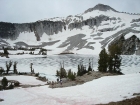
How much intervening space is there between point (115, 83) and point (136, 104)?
12.8 meters

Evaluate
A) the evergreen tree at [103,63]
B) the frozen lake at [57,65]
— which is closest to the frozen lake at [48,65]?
the frozen lake at [57,65]

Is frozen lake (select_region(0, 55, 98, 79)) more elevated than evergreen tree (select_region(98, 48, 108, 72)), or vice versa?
evergreen tree (select_region(98, 48, 108, 72))

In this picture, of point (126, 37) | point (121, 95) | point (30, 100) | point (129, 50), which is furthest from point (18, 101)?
point (126, 37)

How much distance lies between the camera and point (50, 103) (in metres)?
24.9

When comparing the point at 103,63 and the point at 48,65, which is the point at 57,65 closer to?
the point at 48,65

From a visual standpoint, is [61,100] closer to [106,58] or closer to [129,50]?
[106,58]

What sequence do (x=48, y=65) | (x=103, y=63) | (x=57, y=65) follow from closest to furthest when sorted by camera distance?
(x=103, y=63), (x=57, y=65), (x=48, y=65)

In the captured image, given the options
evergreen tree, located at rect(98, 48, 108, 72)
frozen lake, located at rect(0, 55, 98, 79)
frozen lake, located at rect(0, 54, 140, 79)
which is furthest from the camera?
frozen lake, located at rect(0, 55, 98, 79)

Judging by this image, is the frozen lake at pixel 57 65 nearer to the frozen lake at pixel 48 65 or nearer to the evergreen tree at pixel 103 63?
the frozen lake at pixel 48 65

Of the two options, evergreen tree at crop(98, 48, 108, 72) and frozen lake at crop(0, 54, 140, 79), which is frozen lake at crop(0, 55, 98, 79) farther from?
evergreen tree at crop(98, 48, 108, 72)

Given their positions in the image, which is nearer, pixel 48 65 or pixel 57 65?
pixel 57 65

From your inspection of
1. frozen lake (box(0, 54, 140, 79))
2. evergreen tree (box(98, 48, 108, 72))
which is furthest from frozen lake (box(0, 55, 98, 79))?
evergreen tree (box(98, 48, 108, 72))

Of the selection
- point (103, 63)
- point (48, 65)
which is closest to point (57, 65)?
point (48, 65)

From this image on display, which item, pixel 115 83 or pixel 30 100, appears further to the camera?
pixel 115 83
